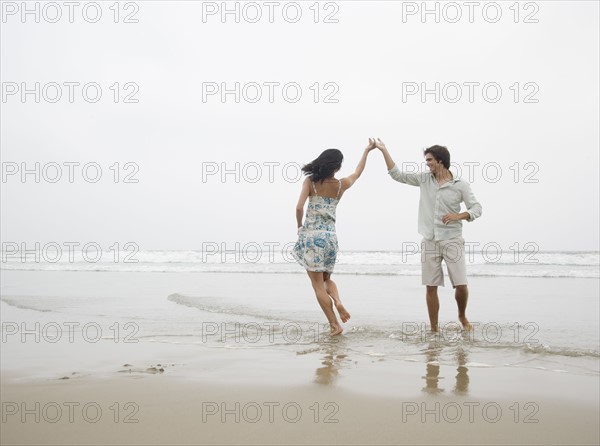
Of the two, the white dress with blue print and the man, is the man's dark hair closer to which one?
the man

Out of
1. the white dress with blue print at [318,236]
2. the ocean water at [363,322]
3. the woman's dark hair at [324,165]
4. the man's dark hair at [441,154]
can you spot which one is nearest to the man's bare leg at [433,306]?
the ocean water at [363,322]

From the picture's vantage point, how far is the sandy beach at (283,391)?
237 centimetres

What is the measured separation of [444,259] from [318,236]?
1268 millimetres

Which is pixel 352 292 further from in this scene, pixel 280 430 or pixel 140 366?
pixel 280 430

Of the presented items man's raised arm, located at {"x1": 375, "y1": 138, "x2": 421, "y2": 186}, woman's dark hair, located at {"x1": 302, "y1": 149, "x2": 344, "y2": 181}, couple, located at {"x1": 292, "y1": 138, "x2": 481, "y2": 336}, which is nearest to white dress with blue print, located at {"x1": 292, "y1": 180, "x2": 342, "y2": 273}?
couple, located at {"x1": 292, "y1": 138, "x2": 481, "y2": 336}

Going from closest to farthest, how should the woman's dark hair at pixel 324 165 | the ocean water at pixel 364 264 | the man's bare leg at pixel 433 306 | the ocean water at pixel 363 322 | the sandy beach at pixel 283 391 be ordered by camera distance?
the sandy beach at pixel 283 391 → the ocean water at pixel 363 322 → the woman's dark hair at pixel 324 165 → the man's bare leg at pixel 433 306 → the ocean water at pixel 364 264

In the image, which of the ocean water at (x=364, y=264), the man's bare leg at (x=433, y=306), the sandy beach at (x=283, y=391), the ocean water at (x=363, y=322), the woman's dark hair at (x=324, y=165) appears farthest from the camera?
the ocean water at (x=364, y=264)

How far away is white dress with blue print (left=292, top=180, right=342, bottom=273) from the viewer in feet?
17.5

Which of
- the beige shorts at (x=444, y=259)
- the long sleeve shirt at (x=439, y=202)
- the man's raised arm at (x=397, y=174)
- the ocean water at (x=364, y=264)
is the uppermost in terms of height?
the man's raised arm at (x=397, y=174)

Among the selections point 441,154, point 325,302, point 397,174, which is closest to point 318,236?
point 325,302

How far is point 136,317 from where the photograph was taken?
21.9 feet

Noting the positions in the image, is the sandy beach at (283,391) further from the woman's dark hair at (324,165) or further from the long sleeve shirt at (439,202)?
the woman's dark hair at (324,165)

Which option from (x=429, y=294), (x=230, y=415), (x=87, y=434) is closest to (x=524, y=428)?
(x=230, y=415)

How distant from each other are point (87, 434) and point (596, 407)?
2435 mm
